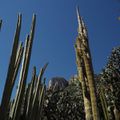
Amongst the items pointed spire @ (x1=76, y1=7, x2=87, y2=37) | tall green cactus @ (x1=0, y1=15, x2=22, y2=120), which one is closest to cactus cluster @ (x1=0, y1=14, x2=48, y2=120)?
tall green cactus @ (x1=0, y1=15, x2=22, y2=120)

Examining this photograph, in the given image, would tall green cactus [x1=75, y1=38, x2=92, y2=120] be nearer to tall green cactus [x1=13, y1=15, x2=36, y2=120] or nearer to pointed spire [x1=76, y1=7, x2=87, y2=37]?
pointed spire [x1=76, y1=7, x2=87, y2=37]

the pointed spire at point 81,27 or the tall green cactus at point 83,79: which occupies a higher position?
the pointed spire at point 81,27

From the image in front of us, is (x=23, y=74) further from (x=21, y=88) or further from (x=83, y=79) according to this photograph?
(x=83, y=79)

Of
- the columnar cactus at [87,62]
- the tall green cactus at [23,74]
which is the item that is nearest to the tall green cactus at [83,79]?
the columnar cactus at [87,62]

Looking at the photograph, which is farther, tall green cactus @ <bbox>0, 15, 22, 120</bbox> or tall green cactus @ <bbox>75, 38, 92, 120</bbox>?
tall green cactus @ <bbox>75, 38, 92, 120</bbox>

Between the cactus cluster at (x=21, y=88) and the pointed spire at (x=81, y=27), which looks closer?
the cactus cluster at (x=21, y=88)

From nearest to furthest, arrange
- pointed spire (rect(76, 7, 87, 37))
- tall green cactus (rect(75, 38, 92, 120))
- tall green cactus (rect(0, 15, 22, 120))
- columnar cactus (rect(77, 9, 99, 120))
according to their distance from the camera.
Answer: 1. tall green cactus (rect(0, 15, 22, 120))
2. columnar cactus (rect(77, 9, 99, 120))
3. tall green cactus (rect(75, 38, 92, 120))
4. pointed spire (rect(76, 7, 87, 37))

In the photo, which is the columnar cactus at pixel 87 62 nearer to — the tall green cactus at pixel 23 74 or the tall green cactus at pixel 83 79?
the tall green cactus at pixel 83 79

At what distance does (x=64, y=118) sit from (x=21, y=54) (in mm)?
21497

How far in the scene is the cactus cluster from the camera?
5.38 metres

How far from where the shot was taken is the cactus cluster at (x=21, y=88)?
5379 mm

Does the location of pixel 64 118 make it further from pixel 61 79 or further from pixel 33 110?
pixel 61 79

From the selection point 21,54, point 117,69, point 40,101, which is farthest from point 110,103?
point 21,54

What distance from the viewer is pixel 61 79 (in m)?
66.2
